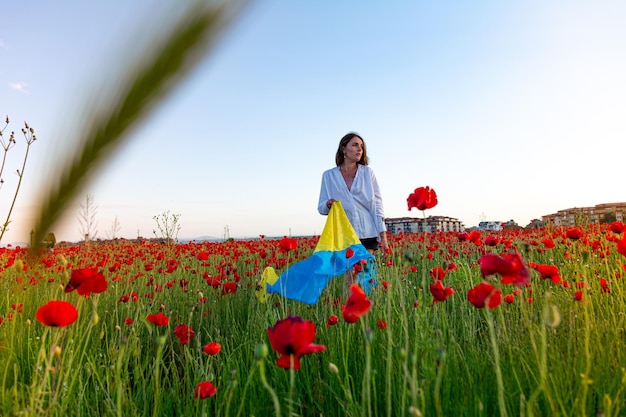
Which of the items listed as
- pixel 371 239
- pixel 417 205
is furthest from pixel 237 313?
pixel 417 205

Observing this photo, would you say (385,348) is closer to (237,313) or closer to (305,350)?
(305,350)

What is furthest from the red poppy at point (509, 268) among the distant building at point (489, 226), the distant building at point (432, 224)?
the distant building at point (489, 226)

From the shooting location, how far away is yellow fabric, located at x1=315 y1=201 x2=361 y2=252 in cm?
363

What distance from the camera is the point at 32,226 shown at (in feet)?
3.71

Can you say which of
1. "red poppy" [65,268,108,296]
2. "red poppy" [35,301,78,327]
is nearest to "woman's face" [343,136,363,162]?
"red poppy" [65,268,108,296]

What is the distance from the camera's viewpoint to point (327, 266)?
3447 millimetres

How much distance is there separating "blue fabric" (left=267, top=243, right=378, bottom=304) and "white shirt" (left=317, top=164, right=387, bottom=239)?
1.57ft

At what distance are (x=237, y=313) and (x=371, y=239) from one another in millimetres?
1472

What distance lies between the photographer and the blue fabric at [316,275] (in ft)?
10.3

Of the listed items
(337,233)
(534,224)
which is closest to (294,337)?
(337,233)

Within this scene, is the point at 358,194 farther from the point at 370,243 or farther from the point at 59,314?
the point at 59,314

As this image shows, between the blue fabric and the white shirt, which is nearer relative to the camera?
the blue fabric

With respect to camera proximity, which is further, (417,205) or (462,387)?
(417,205)

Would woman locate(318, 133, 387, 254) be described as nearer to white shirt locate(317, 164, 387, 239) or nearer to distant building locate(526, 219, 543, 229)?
white shirt locate(317, 164, 387, 239)
